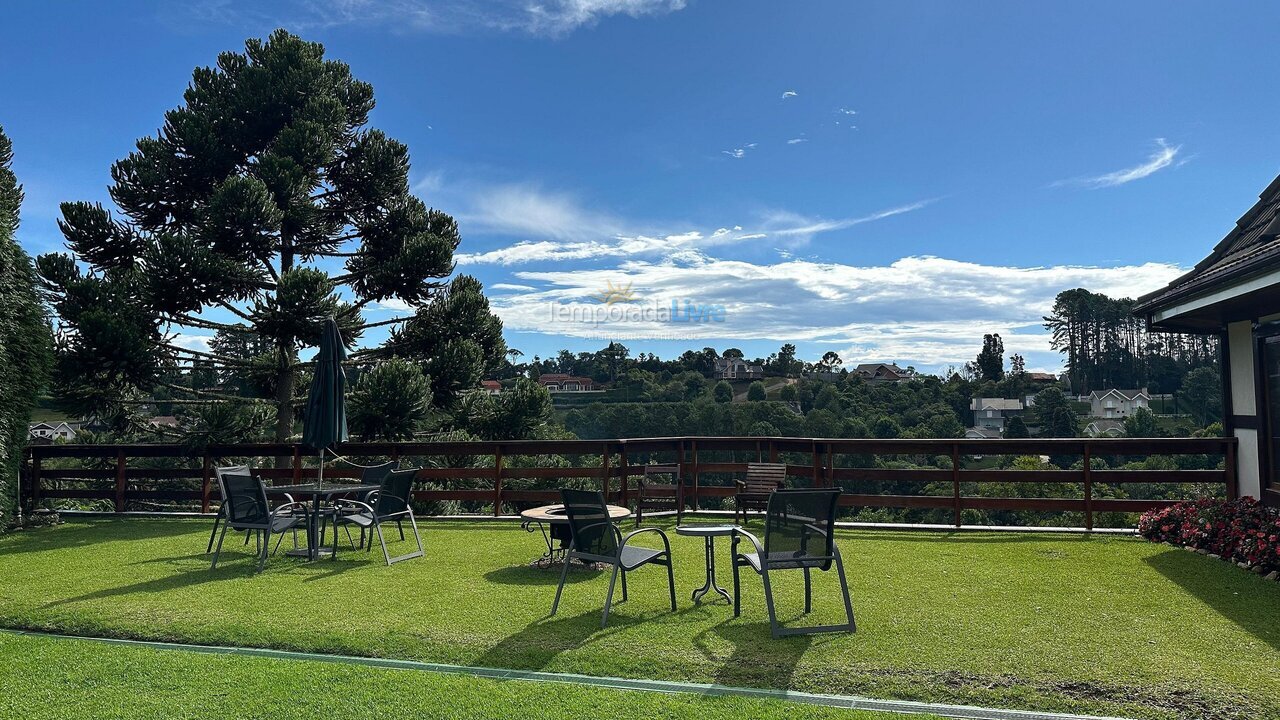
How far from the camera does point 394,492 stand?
257 inches

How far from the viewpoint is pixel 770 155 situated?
1606 cm

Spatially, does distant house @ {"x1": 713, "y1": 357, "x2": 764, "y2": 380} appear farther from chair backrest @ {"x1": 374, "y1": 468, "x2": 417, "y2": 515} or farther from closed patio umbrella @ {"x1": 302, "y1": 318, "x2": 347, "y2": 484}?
chair backrest @ {"x1": 374, "y1": 468, "x2": 417, "y2": 515}

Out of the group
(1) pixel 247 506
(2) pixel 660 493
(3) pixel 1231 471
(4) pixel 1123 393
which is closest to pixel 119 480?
(1) pixel 247 506

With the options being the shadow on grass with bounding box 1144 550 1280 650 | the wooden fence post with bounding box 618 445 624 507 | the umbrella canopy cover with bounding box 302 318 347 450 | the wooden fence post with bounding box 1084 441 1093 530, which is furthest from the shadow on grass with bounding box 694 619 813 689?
the wooden fence post with bounding box 1084 441 1093 530

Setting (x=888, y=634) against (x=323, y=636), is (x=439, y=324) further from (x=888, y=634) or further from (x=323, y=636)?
(x=888, y=634)

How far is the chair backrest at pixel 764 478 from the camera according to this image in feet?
26.0

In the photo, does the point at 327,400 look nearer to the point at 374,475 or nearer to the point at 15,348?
the point at 374,475

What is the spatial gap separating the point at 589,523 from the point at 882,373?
4023 cm

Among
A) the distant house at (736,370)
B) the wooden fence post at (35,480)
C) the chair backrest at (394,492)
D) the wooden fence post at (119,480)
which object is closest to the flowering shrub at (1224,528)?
the chair backrest at (394,492)

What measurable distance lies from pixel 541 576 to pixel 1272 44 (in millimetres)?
9626

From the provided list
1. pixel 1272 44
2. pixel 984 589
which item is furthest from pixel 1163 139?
pixel 984 589

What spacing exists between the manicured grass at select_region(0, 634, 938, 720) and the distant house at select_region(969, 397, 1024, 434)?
31563 mm

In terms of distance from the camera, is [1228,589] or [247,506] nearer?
Result: [1228,589]

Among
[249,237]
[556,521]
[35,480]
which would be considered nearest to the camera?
[556,521]
